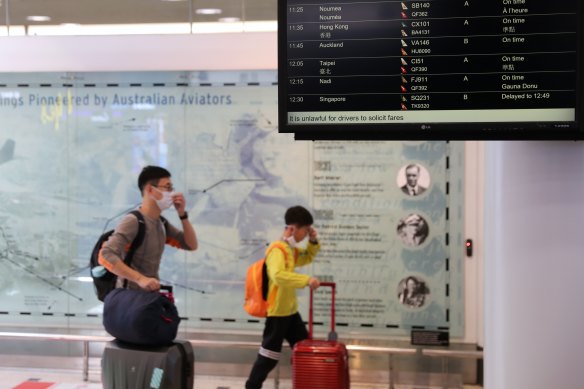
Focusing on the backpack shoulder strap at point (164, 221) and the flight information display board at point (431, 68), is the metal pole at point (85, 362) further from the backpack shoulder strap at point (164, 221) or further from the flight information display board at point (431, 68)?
the flight information display board at point (431, 68)

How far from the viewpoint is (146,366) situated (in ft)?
13.3

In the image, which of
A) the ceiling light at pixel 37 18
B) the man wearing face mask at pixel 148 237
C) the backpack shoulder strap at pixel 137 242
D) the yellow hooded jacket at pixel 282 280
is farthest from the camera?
the ceiling light at pixel 37 18

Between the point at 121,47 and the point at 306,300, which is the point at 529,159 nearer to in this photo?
the point at 306,300

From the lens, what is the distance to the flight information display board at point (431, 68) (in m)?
2.38

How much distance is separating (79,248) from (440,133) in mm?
4708

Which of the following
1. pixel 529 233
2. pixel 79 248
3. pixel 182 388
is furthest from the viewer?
pixel 79 248

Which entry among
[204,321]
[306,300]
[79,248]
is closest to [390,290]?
[306,300]

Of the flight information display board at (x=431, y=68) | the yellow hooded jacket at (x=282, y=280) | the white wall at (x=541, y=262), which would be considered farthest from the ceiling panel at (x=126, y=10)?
the white wall at (x=541, y=262)

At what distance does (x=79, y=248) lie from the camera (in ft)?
20.9

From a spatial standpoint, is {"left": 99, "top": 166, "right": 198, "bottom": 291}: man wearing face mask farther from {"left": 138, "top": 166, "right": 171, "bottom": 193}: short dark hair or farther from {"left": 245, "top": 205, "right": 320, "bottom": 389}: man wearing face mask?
{"left": 245, "top": 205, "right": 320, "bottom": 389}: man wearing face mask

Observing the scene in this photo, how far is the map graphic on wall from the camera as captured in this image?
19.6ft

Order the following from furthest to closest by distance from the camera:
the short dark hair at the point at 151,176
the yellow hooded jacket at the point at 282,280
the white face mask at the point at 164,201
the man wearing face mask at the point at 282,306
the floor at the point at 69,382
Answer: the floor at the point at 69,382
the man wearing face mask at the point at 282,306
the yellow hooded jacket at the point at 282,280
the short dark hair at the point at 151,176
the white face mask at the point at 164,201

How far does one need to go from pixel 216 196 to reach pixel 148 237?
1.98 metres

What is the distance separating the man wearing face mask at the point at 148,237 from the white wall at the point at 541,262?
89.5 inches
